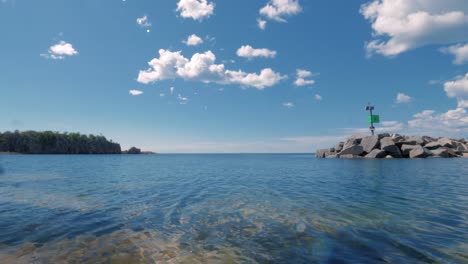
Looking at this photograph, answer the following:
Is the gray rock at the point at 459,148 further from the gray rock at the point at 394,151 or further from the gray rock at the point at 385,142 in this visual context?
the gray rock at the point at 385,142

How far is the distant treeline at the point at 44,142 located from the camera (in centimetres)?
15662

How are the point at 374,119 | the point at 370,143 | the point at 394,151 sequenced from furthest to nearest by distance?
the point at 374,119
the point at 370,143
the point at 394,151

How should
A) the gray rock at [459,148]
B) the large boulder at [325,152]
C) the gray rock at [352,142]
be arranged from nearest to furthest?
1. the gray rock at [459,148]
2. the gray rock at [352,142]
3. the large boulder at [325,152]

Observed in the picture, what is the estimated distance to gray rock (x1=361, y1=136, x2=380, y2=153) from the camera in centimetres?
6450

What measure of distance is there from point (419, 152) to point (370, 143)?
11023 mm

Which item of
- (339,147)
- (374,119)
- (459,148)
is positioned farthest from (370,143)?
(459,148)

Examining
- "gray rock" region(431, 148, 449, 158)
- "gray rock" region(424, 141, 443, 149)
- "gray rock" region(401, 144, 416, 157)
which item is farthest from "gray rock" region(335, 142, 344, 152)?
"gray rock" region(431, 148, 449, 158)

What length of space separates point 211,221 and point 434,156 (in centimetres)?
7453

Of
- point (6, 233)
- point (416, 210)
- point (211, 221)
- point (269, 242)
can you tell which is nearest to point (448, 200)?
point (416, 210)

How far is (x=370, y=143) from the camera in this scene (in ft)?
215

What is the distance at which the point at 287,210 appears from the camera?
11.6m

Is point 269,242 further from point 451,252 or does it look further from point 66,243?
point 66,243

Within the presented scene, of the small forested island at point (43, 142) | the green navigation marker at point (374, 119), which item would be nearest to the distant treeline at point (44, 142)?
the small forested island at point (43, 142)

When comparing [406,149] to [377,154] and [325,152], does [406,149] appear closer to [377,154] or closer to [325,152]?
[377,154]
